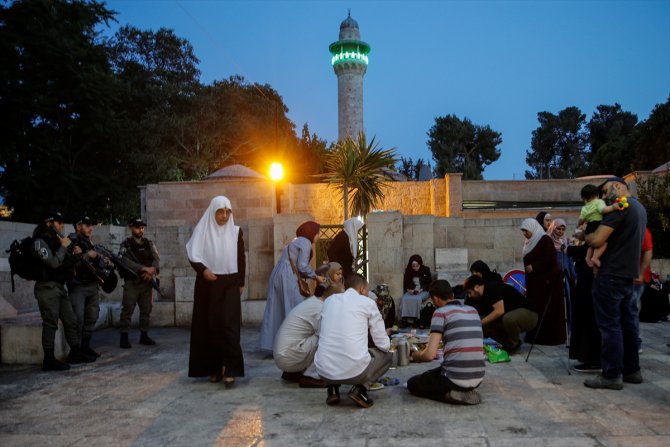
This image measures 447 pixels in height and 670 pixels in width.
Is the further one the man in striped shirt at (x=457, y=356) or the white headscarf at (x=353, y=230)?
the white headscarf at (x=353, y=230)

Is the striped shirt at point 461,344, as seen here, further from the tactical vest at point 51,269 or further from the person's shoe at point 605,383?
the tactical vest at point 51,269

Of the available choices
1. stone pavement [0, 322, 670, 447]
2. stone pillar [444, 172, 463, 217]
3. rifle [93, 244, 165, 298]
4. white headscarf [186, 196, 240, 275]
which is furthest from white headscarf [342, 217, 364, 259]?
stone pillar [444, 172, 463, 217]

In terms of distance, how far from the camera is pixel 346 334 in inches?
172

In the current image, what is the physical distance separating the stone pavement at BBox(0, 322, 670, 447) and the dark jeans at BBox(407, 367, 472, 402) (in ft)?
0.28

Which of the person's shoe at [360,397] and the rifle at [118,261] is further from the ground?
the rifle at [118,261]

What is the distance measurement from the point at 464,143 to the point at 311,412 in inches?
2219

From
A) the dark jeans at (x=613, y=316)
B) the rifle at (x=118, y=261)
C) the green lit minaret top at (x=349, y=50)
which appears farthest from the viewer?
the green lit minaret top at (x=349, y=50)

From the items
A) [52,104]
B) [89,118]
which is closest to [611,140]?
[89,118]

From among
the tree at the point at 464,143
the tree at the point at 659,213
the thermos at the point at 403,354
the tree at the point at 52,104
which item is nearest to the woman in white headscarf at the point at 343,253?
the thermos at the point at 403,354

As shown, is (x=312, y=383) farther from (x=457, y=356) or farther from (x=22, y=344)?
(x=22, y=344)

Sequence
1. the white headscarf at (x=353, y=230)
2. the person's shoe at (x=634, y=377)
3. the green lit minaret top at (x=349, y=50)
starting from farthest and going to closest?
the green lit minaret top at (x=349, y=50), the white headscarf at (x=353, y=230), the person's shoe at (x=634, y=377)

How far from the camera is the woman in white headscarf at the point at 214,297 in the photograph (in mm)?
5320

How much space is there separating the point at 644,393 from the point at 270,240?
6.66 metres

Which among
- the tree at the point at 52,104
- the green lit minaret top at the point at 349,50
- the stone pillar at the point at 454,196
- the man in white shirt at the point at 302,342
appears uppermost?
the green lit minaret top at the point at 349,50
